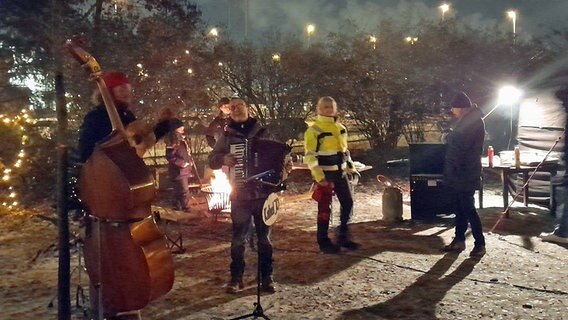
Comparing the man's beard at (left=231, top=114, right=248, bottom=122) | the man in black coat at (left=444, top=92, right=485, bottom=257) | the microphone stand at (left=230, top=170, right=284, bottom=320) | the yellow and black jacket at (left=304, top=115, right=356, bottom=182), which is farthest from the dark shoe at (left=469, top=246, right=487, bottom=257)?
the man's beard at (left=231, top=114, right=248, bottom=122)

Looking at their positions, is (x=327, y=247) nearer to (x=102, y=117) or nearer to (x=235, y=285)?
(x=235, y=285)

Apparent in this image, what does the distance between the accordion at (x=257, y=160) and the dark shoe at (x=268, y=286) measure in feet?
3.43

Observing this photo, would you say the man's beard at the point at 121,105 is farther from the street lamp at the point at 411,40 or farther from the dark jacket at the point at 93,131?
the street lamp at the point at 411,40

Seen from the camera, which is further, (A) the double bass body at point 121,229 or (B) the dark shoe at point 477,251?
(B) the dark shoe at point 477,251

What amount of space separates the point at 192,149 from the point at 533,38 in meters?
12.8

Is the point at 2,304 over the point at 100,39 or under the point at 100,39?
under

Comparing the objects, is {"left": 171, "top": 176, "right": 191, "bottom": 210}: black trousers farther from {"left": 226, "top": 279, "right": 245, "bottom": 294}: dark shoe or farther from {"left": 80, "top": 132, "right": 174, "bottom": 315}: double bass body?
{"left": 80, "top": 132, "right": 174, "bottom": 315}: double bass body

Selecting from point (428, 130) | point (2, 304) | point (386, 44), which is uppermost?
point (386, 44)

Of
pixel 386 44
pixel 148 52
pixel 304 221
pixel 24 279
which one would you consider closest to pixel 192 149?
pixel 148 52

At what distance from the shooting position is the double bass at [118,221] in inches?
166

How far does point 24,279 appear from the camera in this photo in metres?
6.55

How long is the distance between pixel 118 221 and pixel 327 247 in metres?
3.77

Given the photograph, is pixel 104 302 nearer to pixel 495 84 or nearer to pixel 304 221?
pixel 304 221

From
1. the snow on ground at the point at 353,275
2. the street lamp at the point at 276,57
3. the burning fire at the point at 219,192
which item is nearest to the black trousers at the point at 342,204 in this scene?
the snow on ground at the point at 353,275
